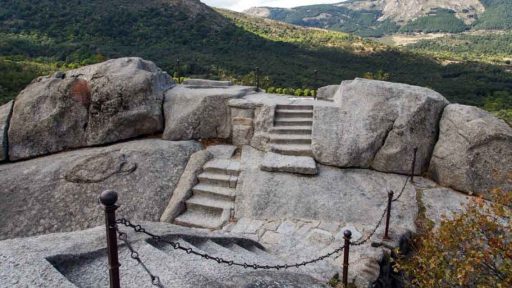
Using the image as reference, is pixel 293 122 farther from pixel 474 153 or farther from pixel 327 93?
pixel 474 153

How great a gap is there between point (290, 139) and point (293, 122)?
0.78 meters

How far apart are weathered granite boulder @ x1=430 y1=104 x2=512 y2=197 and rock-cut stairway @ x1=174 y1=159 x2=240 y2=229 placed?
18.1 feet

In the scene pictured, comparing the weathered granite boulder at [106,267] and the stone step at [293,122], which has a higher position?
the stone step at [293,122]

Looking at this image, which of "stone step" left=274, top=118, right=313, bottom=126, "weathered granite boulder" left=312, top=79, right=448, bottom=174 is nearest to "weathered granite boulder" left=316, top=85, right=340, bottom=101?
"stone step" left=274, top=118, right=313, bottom=126

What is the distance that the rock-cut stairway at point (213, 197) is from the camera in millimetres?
8839

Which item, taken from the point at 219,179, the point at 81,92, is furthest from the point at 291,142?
the point at 81,92

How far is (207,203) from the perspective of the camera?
9.24m

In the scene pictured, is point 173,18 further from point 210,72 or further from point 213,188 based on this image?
point 213,188

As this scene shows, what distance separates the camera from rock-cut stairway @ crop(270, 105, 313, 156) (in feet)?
35.1

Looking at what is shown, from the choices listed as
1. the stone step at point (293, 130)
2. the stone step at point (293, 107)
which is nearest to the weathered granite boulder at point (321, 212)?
the stone step at point (293, 130)

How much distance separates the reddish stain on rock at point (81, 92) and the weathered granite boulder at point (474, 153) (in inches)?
405

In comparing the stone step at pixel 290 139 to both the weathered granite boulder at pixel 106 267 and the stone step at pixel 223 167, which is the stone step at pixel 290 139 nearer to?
the stone step at pixel 223 167

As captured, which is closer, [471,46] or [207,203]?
[207,203]

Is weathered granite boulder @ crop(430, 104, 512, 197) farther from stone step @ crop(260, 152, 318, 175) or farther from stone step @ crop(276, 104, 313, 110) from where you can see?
stone step @ crop(276, 104, 313, 110)
